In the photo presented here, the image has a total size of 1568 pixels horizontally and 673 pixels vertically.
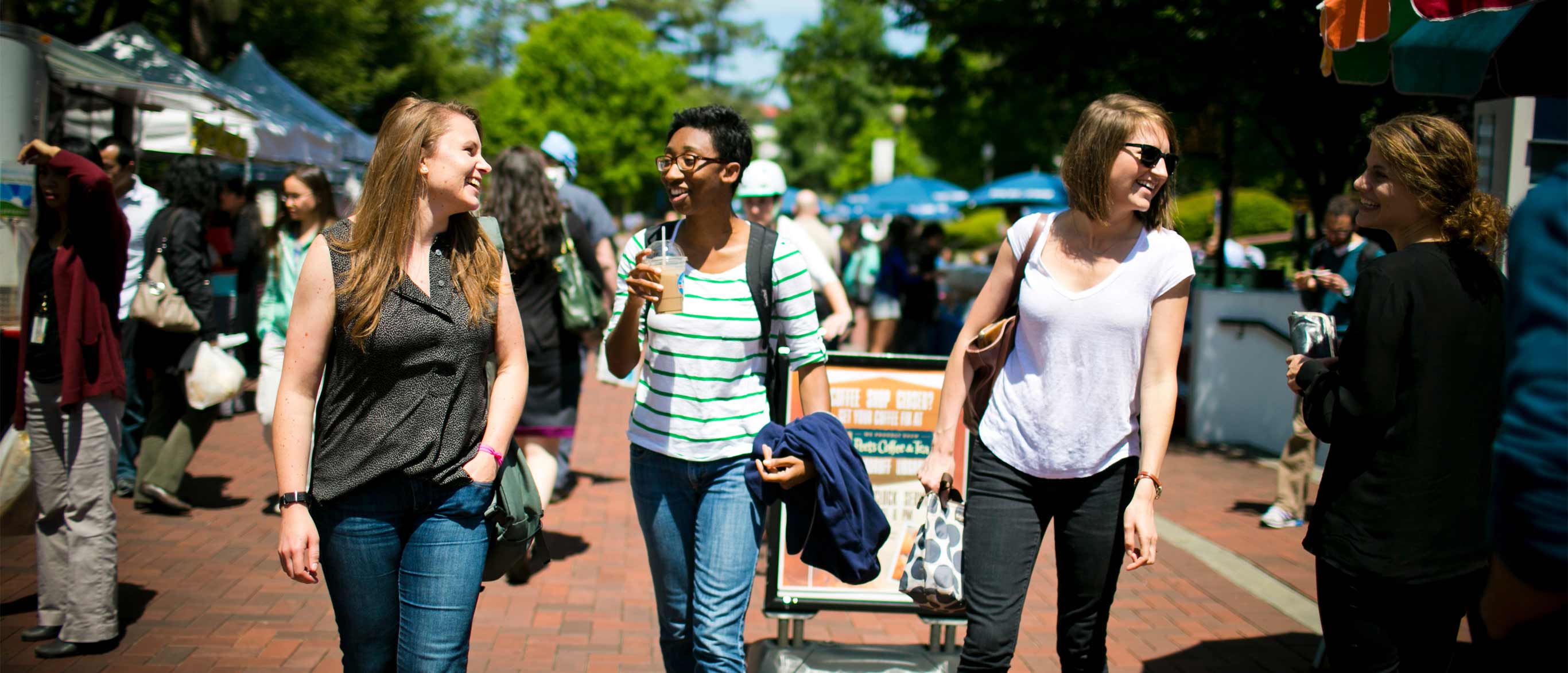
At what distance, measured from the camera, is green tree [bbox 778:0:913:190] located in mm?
60312

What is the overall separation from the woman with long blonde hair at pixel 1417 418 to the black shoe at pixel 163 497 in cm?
583

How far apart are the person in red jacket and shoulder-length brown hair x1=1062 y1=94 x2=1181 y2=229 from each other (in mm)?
3357

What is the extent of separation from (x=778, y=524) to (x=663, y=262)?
151 centimetres

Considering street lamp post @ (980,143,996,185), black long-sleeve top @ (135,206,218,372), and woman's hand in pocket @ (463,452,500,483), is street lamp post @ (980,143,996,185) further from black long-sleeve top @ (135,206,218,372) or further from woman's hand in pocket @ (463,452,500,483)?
woman's hand in pocket @ (463,452,500,483)

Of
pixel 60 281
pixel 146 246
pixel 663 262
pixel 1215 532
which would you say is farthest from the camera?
pixel 1215 532

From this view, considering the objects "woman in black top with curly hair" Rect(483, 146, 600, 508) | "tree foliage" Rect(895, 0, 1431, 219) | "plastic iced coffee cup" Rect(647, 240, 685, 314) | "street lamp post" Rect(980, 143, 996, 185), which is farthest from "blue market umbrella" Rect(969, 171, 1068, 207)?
"street lamp post" Rect(980, 143, 996, 185)

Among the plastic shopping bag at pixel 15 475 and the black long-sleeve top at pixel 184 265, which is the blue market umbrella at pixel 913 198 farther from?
the plastic shopping bag at pixel 15 475

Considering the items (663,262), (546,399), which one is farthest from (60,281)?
(663,262)

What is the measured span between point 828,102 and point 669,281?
195ft

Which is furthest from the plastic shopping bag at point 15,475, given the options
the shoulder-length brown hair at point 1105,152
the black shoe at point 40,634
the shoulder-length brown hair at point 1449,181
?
the shoulder-length brown hair at point 1449,181

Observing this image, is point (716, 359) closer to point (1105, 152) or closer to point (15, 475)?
point (1105, 152)

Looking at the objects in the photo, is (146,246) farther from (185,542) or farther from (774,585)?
(774,585)

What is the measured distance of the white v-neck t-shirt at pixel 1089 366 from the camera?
2834mm

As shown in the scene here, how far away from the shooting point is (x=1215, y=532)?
669 cm
